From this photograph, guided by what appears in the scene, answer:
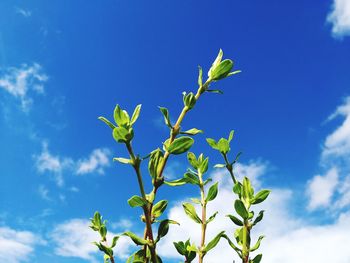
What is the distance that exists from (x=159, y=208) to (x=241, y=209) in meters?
0.34

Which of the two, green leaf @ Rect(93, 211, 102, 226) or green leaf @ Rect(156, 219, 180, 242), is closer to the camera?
green leaf @ Rect(156, 219, 180, 242)

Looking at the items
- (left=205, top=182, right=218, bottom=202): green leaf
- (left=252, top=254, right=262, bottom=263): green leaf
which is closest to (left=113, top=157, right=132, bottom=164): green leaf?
(left=205, top=182, right=218, bottom=202): green leaf

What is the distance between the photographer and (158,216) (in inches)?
55.8

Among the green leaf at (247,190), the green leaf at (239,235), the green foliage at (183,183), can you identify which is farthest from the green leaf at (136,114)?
the green leaf at (239,235)

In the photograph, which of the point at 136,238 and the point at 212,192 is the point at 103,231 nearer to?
the point at 212,192

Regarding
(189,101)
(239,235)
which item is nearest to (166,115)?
(189,101)

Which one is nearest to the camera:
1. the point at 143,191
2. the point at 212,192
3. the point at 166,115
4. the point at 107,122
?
the point at 143,191

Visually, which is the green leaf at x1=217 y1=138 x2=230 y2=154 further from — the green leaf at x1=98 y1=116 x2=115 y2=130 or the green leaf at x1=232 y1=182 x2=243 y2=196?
the green leaf at x1=98 y1=116 x2=115 y2=130

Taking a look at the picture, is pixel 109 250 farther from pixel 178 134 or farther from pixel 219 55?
pixel 219 55

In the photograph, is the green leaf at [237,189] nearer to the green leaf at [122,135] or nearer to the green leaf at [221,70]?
the green leaf at [221,70]

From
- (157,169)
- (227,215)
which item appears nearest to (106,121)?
(157,169)

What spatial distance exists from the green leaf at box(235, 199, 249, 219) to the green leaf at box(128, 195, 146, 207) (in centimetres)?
50

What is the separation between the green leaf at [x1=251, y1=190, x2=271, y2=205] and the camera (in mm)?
1574

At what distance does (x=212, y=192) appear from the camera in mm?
1664
